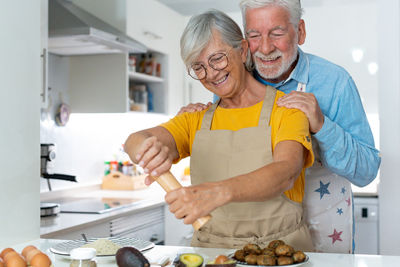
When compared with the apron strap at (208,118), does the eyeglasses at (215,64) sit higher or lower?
higher

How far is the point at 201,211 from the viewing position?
106 centimetres

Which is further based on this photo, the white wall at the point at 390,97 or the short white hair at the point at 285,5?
the white wall at the point at 390,97

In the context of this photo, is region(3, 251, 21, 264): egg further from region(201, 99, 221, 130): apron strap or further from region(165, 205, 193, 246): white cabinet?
region(165, 205, 193, 246): white cabinet

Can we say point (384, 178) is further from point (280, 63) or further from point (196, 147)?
point (196, 147)

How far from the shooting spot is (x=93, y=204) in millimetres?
3141

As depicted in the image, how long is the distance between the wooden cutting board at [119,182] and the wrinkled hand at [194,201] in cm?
291

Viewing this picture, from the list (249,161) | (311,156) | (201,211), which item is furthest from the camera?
(249,161)

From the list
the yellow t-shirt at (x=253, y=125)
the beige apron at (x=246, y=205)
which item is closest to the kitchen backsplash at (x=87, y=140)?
the yellow t-shirt at (x=253, y=125)

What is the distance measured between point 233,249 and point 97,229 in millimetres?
1393

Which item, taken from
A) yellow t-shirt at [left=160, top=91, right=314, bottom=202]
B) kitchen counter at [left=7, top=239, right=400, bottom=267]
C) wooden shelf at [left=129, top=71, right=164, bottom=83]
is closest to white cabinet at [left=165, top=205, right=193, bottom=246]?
wooden shelf at [left=129, top=71, right=164, bottom=83]

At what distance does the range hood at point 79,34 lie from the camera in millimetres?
2941

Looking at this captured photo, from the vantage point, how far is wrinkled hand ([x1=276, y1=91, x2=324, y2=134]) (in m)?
1.45

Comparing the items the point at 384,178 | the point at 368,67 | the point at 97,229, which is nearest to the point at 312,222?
the point at 384,178

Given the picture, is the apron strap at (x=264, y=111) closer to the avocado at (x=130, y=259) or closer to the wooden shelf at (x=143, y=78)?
the avocado at (x=130, y=259)
